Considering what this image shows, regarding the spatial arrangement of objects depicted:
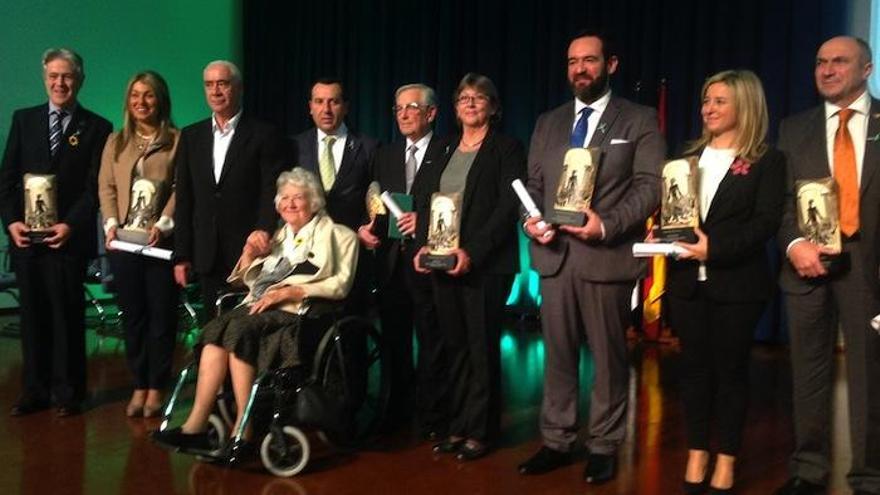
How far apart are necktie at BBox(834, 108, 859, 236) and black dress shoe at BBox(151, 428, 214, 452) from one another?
2247mm

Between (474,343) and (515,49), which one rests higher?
(515,49)

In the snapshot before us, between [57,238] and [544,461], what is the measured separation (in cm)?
222

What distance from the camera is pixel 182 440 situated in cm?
323

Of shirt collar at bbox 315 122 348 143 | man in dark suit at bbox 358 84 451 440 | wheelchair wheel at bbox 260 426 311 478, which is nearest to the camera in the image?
wheelchair wheel at bbox 260 426 311 478

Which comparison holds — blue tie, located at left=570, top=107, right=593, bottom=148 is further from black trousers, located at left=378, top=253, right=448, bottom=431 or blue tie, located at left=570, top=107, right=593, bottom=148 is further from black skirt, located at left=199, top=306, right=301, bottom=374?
black skirt, located at left=199, top=306, right=301, bottom=374

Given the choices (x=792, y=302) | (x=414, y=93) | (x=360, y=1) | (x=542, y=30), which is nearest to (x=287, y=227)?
(x=414, y=93)

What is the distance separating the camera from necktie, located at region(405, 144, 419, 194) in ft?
12.2

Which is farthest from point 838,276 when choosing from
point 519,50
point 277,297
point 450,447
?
point 519,50

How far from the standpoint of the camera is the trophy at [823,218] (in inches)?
110

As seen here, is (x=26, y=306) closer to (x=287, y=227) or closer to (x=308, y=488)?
(x=287, y=227)

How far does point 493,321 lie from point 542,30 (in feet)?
14.9

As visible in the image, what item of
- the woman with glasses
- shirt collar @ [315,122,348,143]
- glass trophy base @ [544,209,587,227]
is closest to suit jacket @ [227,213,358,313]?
the woman with glasses

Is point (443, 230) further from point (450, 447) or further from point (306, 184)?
point (450, 447)

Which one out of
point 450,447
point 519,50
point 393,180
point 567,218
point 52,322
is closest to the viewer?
point 567,218
